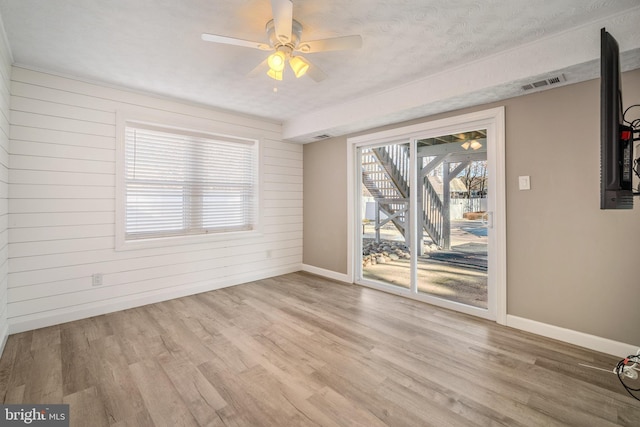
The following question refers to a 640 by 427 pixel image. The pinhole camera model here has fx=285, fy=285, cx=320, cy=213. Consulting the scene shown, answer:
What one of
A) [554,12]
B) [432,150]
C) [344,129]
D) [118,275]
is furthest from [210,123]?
[554,12]

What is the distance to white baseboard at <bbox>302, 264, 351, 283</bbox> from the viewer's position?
458cm

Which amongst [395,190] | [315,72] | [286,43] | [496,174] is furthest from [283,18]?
[395,190]

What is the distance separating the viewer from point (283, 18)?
5.84ft

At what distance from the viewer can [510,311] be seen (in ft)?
9.55

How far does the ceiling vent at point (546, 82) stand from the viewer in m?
2.46

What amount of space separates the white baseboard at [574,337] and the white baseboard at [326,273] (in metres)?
2.27

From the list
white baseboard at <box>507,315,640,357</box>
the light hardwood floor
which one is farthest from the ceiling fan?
white baseboard at <box>507,315,640,357</box>

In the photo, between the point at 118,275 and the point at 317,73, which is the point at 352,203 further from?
the point at 118,275

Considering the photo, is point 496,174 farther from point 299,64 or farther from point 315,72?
point 299,64

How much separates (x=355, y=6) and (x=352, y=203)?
9.27 feet

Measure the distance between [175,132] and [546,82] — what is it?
4.14m

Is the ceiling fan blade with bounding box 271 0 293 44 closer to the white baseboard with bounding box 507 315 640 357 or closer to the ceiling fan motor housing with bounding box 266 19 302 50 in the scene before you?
the ceiling fan motor housing with bounding box 266 19 302 50

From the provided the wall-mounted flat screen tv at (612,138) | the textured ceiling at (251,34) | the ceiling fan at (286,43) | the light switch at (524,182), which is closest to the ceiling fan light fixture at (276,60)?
the ceiling fan at (286,43)

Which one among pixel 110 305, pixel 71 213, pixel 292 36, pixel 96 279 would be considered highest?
pixel 292 36
